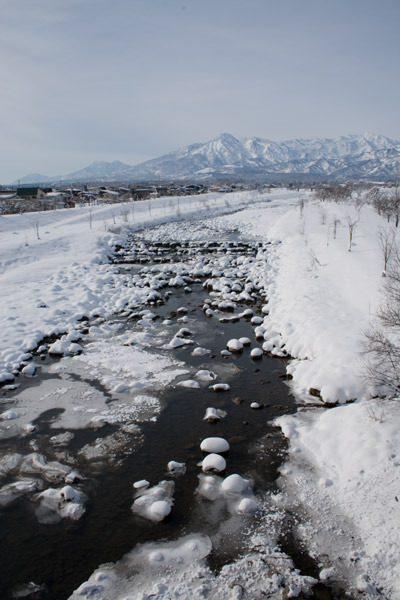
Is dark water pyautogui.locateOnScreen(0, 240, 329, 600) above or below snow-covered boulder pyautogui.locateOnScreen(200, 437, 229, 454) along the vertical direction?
below

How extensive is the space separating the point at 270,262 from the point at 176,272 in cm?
588

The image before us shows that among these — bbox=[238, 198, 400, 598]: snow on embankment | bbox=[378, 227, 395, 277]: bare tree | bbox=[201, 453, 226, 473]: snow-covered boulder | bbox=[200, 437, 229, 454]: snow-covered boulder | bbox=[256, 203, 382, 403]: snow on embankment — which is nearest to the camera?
bbox=[238, 198, 400, 598]: snow on embankment

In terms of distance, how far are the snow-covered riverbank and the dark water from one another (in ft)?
1.03

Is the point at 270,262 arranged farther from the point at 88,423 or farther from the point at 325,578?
the point at 325,578

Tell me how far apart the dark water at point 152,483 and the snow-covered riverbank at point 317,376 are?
0.31 metres

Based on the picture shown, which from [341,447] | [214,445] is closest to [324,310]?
[341,447]

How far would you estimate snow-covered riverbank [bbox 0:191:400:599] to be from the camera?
4781 mm

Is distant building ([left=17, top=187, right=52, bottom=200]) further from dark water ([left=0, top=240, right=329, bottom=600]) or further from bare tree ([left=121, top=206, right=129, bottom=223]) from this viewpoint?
dark water ([left=0, top=240, right=329, bottom=600])

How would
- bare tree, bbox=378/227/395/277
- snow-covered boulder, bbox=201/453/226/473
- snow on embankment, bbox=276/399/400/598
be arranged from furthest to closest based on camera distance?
bare tree, bbox=378/227/395/277
snow-covered boulder, bbox=201/453/226/473
snow on embankment, bbox=276/399/400/598

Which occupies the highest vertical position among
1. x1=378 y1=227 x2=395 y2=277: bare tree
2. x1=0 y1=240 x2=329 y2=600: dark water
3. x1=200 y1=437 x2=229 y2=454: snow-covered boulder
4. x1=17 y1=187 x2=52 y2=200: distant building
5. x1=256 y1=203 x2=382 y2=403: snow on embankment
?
x1=17 y1=187 x2=52 y2=200: distant building

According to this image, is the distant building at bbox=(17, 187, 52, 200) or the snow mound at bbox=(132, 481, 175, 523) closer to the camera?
the snow mound at bbox=(132, 481, 175, 523)

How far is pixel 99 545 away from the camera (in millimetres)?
5148

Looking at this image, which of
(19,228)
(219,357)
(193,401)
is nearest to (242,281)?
(219,357)

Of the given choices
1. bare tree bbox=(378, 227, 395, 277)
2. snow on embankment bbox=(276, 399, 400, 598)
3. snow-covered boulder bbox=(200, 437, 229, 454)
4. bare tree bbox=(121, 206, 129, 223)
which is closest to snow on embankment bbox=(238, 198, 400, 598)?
snow on embankment bbox=(276, 399, 400, 598)
